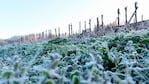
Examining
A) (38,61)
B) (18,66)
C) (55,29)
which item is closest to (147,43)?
(38,61)

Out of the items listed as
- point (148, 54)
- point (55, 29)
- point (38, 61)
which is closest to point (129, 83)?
point (148, 54)

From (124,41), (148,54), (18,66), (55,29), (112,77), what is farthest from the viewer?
(55,29)

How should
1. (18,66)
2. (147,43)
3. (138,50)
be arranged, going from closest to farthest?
1. (18,66)
2. (138,50)
3. (147,43)

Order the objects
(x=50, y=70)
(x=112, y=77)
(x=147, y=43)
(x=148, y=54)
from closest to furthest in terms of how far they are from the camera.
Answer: (x=50, y=70)
(x=112, y=77)
(x=148, y=54)
(x=147, y=43)

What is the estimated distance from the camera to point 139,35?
3.74 m

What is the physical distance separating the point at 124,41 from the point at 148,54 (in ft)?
3.10

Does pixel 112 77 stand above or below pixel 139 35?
below

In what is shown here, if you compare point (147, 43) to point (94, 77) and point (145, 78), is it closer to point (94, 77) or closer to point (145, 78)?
point (145, 78)

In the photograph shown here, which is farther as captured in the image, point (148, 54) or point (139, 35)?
point (139, 35)

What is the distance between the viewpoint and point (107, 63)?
8.47 ft

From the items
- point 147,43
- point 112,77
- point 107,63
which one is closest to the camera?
point 112,77

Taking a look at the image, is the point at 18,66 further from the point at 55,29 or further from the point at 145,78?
the point at 55,29

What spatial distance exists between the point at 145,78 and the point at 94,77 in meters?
0.67

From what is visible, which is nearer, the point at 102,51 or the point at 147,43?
the point at 102,51
